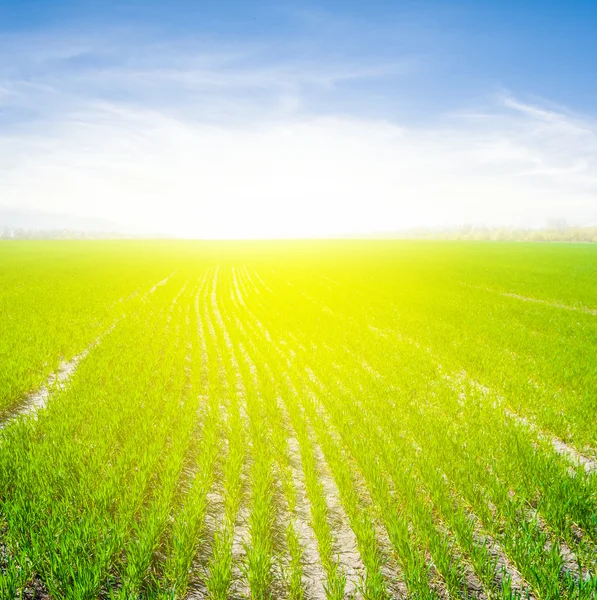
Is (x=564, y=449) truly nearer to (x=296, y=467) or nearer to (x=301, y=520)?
(x=296, y=467)

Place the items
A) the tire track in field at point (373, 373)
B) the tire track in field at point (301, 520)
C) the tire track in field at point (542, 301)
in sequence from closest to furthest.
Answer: the tire track in field at point (373, 373)
the tire track in field at point (301, 520)
the tire track in field at point (542, 301)

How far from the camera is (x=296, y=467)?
5.55 metres

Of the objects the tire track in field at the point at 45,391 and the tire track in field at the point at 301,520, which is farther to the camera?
the tire track in field at the point at 45,391

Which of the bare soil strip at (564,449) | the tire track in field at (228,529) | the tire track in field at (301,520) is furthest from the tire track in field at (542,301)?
the tire track in field at (228,529)

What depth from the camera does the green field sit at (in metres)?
3.52

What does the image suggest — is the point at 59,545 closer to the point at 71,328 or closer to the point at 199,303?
the point at 71,328

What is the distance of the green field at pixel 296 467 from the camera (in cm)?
352

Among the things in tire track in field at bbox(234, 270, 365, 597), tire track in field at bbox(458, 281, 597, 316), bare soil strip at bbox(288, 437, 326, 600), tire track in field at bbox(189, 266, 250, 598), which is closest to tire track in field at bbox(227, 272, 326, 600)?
bare soil strip at bbox(288, 437, 326, 600)

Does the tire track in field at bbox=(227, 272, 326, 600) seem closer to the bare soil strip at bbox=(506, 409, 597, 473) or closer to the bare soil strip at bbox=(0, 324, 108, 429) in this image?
the bare soil strip at bbox=(506, 409, 597, 473)

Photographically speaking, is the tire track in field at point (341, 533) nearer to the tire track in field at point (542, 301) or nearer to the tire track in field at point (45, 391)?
the tire track in field at point (45, 391)

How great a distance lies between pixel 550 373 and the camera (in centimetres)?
952

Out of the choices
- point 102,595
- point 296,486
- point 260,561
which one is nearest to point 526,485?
point 296,486

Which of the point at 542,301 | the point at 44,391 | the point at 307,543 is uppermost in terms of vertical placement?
the point at 542,301

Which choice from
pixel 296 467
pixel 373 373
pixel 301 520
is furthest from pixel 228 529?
pixel 373 373
